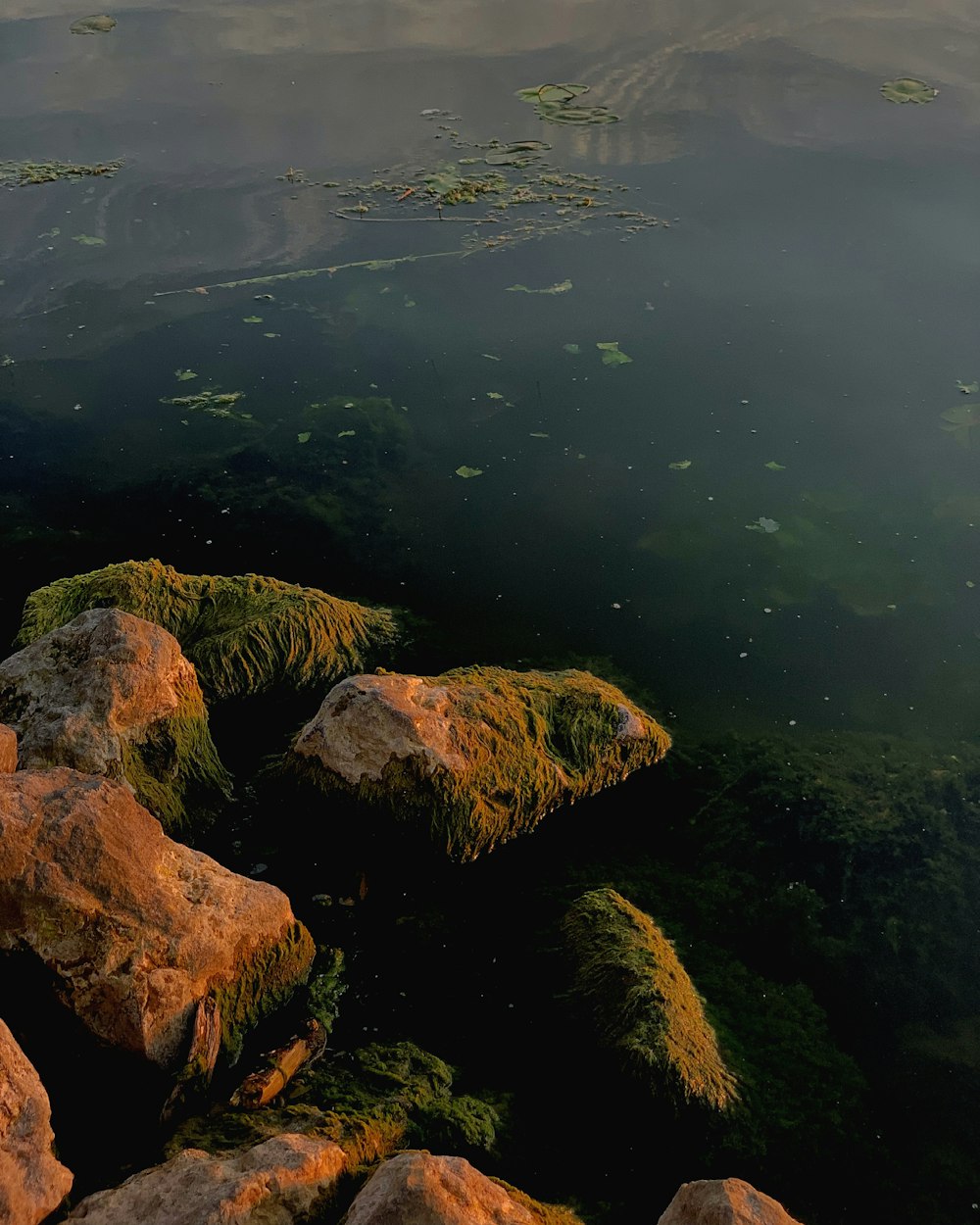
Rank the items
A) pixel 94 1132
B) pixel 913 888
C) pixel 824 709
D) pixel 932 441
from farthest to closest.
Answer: pixel 932 441 → pixel 824 709 → pixel 913 888 → pixel 94 1132

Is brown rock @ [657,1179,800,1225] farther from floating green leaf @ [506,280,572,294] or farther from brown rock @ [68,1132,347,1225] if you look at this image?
floating green leaf @ [506,280,572,294]

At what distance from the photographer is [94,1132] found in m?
3.99

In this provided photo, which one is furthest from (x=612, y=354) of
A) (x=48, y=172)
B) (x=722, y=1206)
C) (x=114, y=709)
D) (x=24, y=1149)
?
(x=48, y=172)

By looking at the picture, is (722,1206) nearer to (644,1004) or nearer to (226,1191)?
(644,1004)

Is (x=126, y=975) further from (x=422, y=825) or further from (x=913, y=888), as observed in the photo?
(x=913, y=888)

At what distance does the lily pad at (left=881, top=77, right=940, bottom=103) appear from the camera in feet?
48.3

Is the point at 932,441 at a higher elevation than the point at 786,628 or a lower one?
higher

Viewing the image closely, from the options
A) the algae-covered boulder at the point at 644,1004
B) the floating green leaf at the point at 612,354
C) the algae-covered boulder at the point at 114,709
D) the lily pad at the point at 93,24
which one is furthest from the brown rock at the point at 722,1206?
the lily pad at the point at 93,24

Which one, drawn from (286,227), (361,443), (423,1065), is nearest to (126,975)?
(423,1065)

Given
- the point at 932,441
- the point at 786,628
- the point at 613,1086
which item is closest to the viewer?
the point at 613,1086

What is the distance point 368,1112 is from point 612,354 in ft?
23.6

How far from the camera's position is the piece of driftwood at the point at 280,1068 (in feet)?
13.7

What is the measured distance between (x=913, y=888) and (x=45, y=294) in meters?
9.77

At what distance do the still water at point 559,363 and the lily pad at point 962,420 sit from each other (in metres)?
0.06
